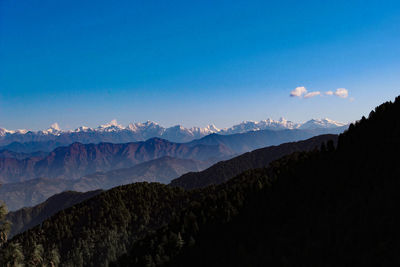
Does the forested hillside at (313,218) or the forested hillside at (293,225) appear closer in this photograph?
the forested hillside at (293,225)

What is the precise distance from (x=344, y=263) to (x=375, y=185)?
31870 mm

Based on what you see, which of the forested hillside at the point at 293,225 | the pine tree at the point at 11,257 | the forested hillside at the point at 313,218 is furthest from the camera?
the forested hillside at the point at 313,218

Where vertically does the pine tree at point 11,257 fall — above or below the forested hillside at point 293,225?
above

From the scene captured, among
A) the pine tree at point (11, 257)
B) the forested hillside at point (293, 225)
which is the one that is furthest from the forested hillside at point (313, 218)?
the pine tree at point (11, 257)

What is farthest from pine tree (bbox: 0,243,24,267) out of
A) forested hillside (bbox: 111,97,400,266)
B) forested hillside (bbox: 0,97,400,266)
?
forested hillside (bbox: 111,97,400,266)

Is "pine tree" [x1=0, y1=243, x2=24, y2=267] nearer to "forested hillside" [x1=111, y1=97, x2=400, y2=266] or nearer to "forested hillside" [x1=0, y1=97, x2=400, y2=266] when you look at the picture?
"forested hillside" [x1=0, y1=97, x2=400, y2=266]

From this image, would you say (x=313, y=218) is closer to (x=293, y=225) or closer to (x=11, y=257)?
(x=293, y=225)

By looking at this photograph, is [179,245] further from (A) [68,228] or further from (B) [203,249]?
(A) [68,228]

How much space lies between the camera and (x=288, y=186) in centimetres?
12381

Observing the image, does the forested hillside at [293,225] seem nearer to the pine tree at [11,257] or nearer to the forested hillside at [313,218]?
the pine tree at [11,257]

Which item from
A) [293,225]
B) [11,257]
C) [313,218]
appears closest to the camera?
[11,257]

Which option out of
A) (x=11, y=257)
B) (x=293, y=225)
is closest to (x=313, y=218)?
(x=293, y=225)

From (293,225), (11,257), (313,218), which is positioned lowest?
(293,225)

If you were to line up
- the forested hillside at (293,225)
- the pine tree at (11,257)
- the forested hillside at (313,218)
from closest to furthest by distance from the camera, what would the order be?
the pine tree at (11,257) < the forested hillside at (293,225) < the forested hillside at (313,218)
